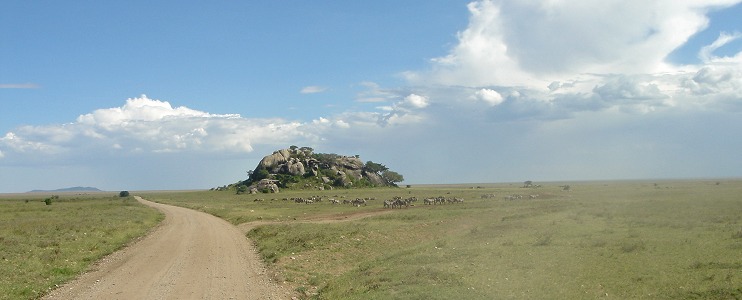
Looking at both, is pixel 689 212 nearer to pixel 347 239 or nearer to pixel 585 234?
pixel 585 234

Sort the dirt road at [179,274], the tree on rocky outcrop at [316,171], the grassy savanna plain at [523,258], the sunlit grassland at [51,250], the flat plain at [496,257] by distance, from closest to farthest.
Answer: the grassy savanna plain at [523,258]
the flat plain at [496,257]
the dirt road at [179,274]
the sunlit grassland at [51,250]
the tree on rocky outcrop at [316,171]

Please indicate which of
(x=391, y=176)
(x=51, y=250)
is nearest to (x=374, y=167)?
(x=391, y=176)

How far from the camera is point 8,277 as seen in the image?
21547 mm

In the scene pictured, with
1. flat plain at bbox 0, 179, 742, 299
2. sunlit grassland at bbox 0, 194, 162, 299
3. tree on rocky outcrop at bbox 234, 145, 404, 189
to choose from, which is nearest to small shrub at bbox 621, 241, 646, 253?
flat plain at bbox 0, 179, 742, 299

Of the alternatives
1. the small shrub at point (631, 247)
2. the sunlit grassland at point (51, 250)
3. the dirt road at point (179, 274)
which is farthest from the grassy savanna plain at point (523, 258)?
the sunlit grassland at point (51, 250)

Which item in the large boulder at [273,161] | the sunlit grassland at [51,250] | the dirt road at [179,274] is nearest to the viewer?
the dirt road at [179,274]

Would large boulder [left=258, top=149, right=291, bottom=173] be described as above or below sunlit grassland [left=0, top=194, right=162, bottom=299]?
above

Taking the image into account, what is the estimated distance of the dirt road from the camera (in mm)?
18672

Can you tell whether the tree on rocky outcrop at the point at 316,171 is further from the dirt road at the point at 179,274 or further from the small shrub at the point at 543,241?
the small shrub at the point at 543,241

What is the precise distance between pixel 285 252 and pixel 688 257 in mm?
18654

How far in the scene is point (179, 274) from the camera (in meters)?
22.2

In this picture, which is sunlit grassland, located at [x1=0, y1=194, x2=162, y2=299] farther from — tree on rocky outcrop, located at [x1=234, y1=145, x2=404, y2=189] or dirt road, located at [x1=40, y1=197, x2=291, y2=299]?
tree on rocky outcrop, located at [x1=234, y1=145, x2=404, y2=189]

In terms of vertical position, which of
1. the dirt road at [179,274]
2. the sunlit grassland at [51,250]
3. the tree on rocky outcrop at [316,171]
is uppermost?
the tree on rocky outcrop at [316,171]

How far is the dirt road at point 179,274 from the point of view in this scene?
1867 cm
